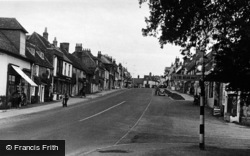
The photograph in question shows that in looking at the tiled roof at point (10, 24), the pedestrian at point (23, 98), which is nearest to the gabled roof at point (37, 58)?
the tiled roof at point (10, 24)

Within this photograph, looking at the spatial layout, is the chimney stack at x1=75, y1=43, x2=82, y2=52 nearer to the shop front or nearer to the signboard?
the shop front

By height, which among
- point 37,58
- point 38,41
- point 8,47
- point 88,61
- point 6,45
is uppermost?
point 38,41

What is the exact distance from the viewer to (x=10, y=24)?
38.2 metres

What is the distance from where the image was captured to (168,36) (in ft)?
38.6

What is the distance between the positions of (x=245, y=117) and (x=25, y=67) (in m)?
23.9

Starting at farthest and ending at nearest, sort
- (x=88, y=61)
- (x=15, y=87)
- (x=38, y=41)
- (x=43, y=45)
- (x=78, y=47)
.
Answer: (x=88, y=61)
(x=78, y=47)
(x=38, y=41)
(x=43, y=45)
(x=15, y=87)

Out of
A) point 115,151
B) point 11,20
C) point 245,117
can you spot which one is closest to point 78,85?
point 11,20

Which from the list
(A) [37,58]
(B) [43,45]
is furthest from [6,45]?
(B) [43,45]

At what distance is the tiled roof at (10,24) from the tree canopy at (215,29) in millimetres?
28681

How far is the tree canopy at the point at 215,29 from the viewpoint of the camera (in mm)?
9945

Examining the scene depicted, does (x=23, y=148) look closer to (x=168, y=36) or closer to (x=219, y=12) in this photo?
(x=168, y=36)

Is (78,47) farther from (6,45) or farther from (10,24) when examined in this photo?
(6,45)

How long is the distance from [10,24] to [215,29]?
31.2 metres

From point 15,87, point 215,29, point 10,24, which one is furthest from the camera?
point 10,24
